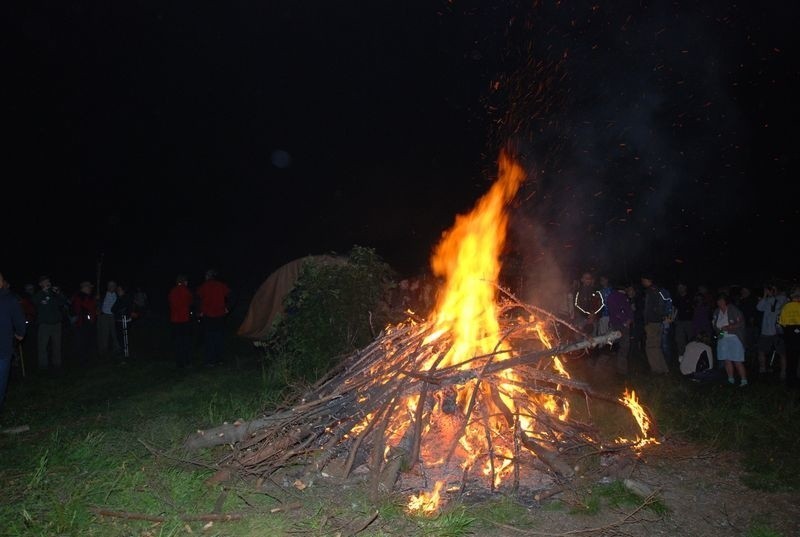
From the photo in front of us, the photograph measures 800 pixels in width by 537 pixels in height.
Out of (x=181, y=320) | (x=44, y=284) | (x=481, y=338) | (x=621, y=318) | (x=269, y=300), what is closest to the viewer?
(x=481, y=338)

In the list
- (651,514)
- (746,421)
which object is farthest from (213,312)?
(746,421)

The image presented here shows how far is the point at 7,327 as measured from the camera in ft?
22.2

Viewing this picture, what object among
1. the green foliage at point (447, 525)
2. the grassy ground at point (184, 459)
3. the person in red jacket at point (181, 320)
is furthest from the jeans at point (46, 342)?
the green foliage at point (447, 525)

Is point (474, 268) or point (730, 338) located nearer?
point (474, 268)

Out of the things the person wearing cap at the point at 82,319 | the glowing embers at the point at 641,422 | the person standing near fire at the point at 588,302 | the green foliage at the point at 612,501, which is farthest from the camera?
the person wearing cap at the point at 82,319

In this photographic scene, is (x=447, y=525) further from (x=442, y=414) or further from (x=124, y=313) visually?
(x=124, y=313)

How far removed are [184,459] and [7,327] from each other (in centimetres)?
339

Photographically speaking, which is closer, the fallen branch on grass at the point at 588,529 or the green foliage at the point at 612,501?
the fallen branch on grass at the point at 588,529

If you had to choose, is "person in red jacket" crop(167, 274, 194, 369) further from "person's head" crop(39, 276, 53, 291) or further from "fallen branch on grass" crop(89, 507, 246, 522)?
"fallen branch on grass" crop(89, 507, 246, 522)

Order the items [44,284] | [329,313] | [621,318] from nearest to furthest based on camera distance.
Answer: [329,313], [621,318], [44,284]

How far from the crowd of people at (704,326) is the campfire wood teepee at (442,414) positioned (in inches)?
168

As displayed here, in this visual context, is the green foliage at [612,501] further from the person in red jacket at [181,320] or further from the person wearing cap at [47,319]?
the person wearing cap at [47,319]

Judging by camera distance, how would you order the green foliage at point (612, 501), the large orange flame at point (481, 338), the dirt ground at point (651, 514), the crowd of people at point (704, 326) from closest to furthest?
the dirt ground at point (651, 514)
the green foliage at point (612, 501)
the large orange flame at point (481, 338)
the crowd of people at point (704, 326)

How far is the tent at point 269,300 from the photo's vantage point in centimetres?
1488
